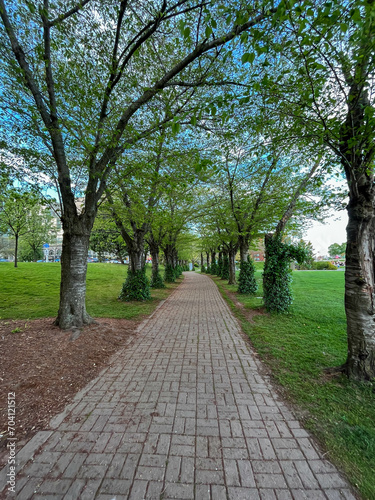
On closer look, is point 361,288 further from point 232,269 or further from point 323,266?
point 323,266

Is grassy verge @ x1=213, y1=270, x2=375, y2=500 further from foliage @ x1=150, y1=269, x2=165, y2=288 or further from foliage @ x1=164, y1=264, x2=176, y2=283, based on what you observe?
foliage @ x1=164, y1=264, x2=176, y2=283

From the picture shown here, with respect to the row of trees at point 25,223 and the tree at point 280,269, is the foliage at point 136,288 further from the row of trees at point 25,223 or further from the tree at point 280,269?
the row of trees at point 25,223

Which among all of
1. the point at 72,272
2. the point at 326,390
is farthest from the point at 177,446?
the point at 72,272

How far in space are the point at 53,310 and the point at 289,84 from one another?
8939 millimetres

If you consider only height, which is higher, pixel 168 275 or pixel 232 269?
pixel 232 269

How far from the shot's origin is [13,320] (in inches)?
232

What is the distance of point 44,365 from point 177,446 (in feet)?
9.13

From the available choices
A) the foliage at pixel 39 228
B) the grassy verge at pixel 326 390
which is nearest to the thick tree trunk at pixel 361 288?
the grassy verge at pixel 326 390

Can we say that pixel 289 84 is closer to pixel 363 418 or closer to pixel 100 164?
pixel 100 164

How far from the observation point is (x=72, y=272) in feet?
16.6

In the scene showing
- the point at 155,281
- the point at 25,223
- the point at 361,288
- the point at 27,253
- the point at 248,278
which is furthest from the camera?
the point at 27,253

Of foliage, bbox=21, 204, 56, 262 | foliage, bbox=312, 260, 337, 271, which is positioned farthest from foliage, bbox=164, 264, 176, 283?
Answer: foliage, bbox=312, 260, 337, 271

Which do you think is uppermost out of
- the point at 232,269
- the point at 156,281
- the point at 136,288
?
the point at 232,269

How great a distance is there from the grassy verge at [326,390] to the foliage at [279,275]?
3.76 feet
